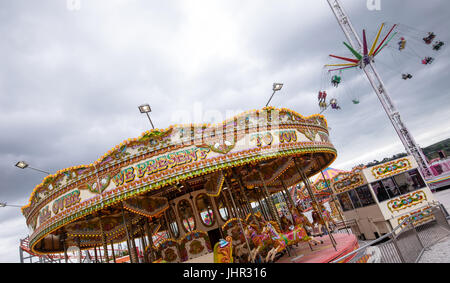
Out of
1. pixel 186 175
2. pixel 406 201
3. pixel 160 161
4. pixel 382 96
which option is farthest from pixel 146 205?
pixel 382 96

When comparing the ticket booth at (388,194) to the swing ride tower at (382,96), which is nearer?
the ticket booth at (388,194)

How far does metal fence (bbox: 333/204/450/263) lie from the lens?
5.36 metres

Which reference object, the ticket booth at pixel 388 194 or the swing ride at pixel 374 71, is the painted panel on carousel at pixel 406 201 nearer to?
the ticket booth at pixel 388 194

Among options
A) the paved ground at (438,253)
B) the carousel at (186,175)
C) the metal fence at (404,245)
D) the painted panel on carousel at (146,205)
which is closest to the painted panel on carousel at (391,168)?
the metal fence at (404,245)

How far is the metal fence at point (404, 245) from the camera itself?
536cm

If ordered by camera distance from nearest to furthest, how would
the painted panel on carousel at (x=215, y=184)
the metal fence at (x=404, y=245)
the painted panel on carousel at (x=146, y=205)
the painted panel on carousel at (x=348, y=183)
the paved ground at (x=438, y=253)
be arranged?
the metal fence at (x=404, y=245) < the paved ground at (x=438, y=253) < the painted panel on carousel at (x=215, y=184) < the painted panel on carousel at (x=146, y=205) < the painted panel on carousel at (x=348, y=183)

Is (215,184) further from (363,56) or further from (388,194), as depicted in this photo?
(363,56)

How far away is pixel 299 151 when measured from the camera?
831 centimetres

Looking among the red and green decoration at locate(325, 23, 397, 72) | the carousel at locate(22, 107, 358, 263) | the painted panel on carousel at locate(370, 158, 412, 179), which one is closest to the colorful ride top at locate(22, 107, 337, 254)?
the carousel at locate(22, 107, 358, 263)
